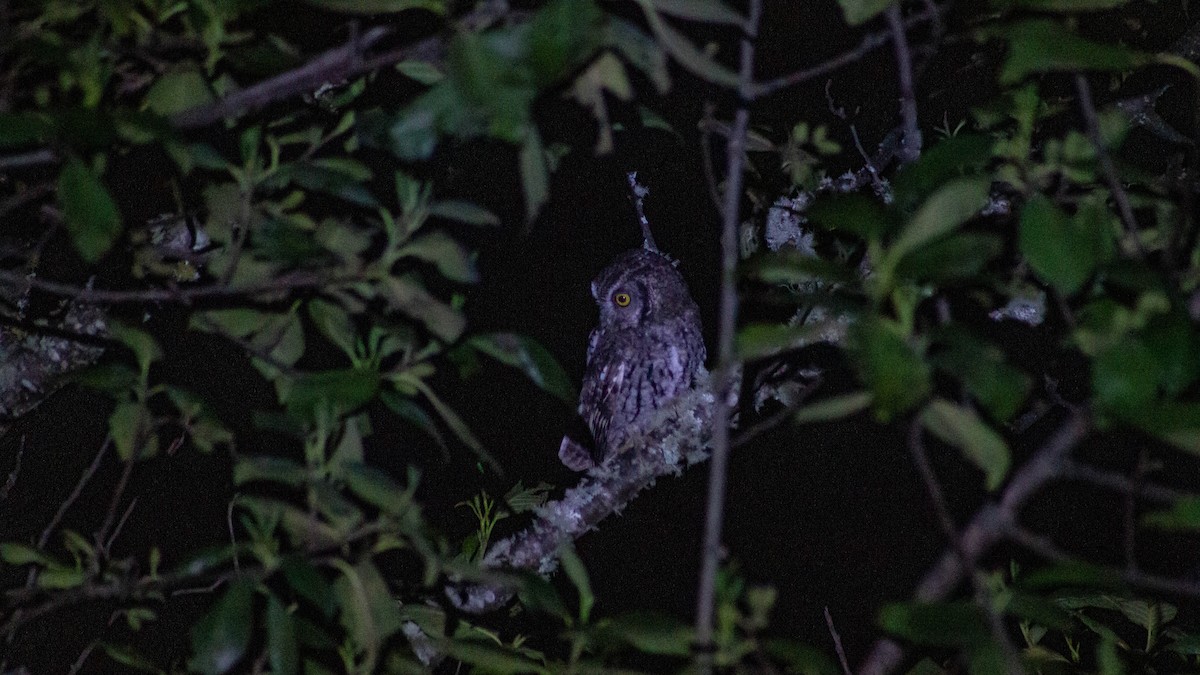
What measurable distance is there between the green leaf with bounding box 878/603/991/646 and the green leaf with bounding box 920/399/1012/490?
0.08m

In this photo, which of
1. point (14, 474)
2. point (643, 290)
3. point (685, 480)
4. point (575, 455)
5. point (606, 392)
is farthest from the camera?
point (685, 480)

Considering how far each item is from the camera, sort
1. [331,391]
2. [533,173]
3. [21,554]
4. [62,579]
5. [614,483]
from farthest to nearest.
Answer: [614,483] < [21,554] < [62,579] < [331,391] < [533,173]

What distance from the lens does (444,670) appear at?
175 centimetres

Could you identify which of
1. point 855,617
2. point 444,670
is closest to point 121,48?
point 444,670

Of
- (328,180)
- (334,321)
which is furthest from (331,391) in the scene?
(328,180)

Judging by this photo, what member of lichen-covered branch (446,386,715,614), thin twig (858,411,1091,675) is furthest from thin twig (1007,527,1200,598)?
lichen-covered branch (446,386,715,614)

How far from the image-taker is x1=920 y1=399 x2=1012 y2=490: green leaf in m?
0.54

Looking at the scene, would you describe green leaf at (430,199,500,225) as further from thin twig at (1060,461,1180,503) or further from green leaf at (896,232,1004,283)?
thin twig at (1060,461,1180,503)

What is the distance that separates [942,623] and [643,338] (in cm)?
266

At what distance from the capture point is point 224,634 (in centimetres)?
63

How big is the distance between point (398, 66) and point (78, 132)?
0.26 metres

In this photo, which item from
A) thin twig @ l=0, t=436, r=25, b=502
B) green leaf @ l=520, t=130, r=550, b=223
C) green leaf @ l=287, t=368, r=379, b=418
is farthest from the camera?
thin twig @ l=0, t=436, r=25, b=502

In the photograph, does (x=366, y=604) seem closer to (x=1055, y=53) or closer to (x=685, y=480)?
(x=1055, y=53)

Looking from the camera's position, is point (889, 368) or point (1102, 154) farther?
point (1102, 154)
